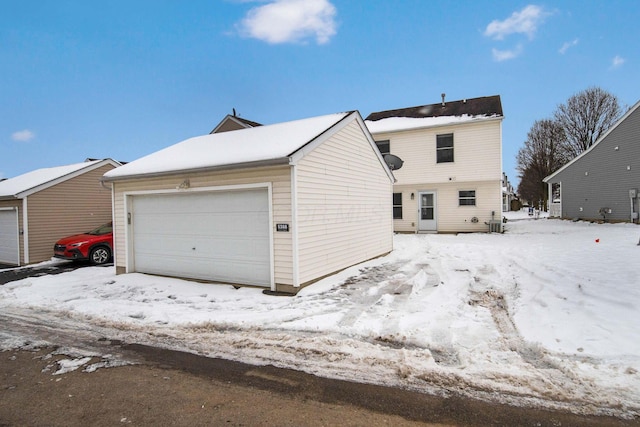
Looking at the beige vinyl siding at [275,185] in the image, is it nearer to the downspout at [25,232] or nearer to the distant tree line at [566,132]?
the downspout at [25,232]

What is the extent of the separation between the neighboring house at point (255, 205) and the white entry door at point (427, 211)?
330 inches

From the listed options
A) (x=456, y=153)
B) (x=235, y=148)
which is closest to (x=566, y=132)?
(x=456, y=153)

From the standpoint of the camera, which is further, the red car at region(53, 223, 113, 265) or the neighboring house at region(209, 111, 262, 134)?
the neighboring house at region(209, 111, 262, 134)

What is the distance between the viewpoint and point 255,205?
288 inches

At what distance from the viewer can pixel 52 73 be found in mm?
14312

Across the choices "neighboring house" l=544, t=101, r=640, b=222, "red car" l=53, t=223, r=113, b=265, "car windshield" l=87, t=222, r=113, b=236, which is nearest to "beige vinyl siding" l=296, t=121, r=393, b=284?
"red car" l=53, t=223, r=113, b=265

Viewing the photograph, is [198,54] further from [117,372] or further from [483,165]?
[117,372]

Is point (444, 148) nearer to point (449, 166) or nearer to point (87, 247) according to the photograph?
point (449, 166)

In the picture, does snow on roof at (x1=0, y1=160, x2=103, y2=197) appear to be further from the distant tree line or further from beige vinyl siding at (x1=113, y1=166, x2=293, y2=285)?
the distant tree line

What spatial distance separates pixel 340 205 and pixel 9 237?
44.9ft

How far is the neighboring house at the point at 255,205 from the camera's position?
22.6 feet

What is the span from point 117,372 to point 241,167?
429 centimetres

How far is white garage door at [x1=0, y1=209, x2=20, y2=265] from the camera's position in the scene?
13.1 metres

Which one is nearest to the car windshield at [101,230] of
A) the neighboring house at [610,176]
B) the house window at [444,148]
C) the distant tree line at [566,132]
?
the house window at [444,148]
